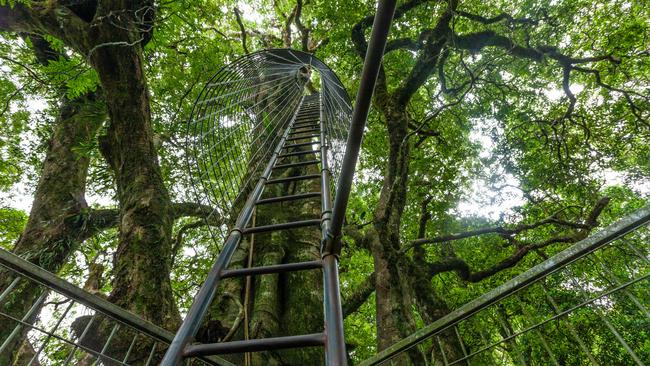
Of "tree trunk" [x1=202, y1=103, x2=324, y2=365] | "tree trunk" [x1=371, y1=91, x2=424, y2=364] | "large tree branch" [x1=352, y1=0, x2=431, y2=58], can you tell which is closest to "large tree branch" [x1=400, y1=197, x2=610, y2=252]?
"tree trunk" [x1=371, y1=91, x2=424, y2=364]

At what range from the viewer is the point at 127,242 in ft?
7.00

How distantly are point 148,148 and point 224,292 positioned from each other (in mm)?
1311

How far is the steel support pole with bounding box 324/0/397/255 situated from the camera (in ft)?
2.09

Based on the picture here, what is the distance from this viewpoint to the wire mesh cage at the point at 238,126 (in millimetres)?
1998

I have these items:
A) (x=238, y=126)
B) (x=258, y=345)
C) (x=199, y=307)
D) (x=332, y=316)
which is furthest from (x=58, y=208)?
(x=332, y=316)

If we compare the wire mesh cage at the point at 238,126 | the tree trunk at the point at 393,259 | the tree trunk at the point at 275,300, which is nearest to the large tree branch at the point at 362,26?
the wire mesh cage at the point at 238,126

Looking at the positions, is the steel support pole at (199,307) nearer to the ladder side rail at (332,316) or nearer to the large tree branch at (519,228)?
the ladder side rail at (332,316)

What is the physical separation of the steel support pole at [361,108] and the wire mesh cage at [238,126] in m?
0.98

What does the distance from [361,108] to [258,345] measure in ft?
2.22

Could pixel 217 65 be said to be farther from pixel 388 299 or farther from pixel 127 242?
pixel 388 299

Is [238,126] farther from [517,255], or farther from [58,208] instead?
[517,255]

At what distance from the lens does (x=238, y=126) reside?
308 centimetres

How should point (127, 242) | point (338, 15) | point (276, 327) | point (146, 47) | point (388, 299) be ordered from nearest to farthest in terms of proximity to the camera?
point (127, 242), point (276, 327), point (388, 299), point (146, 47), point (338, 15)

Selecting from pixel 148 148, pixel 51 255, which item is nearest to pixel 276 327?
pixel 148 148
